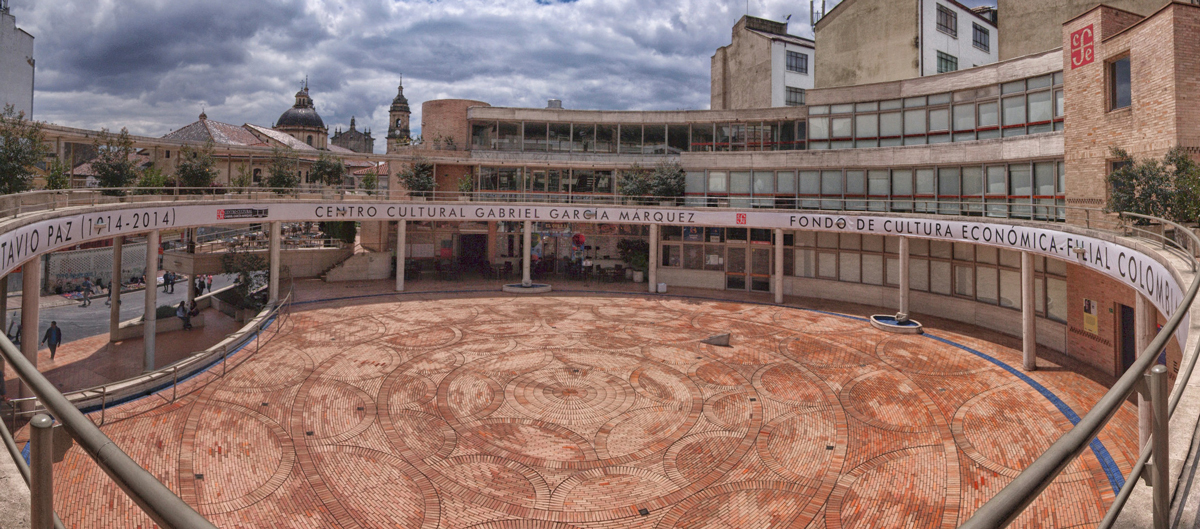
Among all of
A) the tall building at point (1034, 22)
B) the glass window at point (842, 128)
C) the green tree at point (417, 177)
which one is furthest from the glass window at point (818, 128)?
the green tree at point (417, 177)

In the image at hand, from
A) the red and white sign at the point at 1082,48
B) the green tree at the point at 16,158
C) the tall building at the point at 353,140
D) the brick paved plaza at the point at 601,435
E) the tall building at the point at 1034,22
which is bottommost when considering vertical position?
the brick paved plaza at the point at 601,435

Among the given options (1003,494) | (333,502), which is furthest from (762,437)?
(1003,494)

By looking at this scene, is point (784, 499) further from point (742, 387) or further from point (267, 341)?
point (267, 341)

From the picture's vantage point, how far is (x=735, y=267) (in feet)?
114

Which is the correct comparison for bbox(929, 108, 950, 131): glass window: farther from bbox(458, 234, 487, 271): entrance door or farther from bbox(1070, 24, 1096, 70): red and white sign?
bbox(458, 234, 487, 271): entrance door

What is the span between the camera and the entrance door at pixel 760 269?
33969 millimetres

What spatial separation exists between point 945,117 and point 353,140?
119 m

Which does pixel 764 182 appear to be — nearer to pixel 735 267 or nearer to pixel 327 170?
pixel 735 267

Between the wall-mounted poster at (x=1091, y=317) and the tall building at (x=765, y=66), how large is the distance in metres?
23.9

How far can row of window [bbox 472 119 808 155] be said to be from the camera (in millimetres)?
36969

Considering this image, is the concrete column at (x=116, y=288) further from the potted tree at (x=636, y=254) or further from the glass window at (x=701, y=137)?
the glass window at (x=701, y=137)

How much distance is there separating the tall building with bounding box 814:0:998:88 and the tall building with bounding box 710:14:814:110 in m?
1.96

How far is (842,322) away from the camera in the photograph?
2572 centimetres

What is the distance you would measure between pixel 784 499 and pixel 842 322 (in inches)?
644
